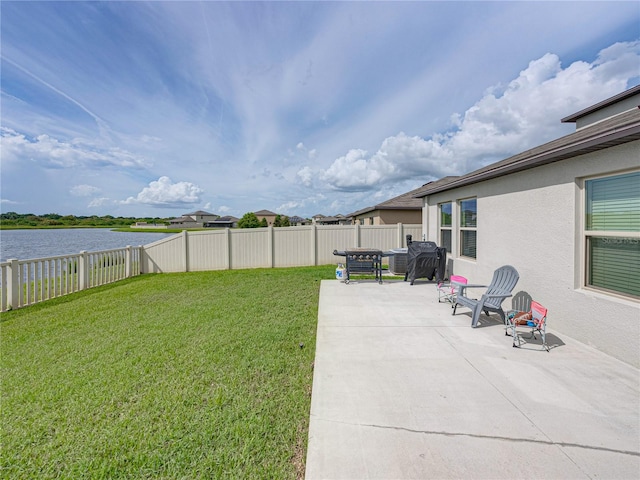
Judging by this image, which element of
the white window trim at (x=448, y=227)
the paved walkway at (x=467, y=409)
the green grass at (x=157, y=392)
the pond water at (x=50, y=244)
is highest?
the white window trim at (x=448, y=227)

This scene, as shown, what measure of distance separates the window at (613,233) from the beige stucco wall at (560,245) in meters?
0.11

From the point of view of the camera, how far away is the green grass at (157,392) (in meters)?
2.03

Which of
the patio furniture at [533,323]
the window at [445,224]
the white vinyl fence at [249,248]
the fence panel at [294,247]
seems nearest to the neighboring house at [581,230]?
the patio furniture at [533,323]

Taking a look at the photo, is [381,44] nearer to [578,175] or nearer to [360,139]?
[360,139]

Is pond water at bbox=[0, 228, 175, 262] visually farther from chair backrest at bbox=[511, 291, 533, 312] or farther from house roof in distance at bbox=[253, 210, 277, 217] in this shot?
house roof in distance at bbox=[253, 210, 277, 217]

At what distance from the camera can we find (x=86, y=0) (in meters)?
7.29

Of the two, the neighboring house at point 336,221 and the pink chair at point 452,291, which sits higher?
the neighboring house at point 336,221

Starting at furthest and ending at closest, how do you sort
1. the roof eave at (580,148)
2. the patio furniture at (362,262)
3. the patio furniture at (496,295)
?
the patio furniture at (362,262) → the patio furniture at (496,295) → the roof eave at (580,148)

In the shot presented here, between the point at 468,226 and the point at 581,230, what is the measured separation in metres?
3.61

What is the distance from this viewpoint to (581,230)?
4148 millimetres

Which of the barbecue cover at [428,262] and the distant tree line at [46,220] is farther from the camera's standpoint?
the distant tree line at [46,220]

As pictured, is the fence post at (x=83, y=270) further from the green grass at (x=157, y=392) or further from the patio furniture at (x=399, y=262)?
the patio furniture at (x=399, y=262)

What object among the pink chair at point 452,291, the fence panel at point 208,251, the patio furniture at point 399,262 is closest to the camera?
the pink chair at point 452,291

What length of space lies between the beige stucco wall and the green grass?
4.15m
